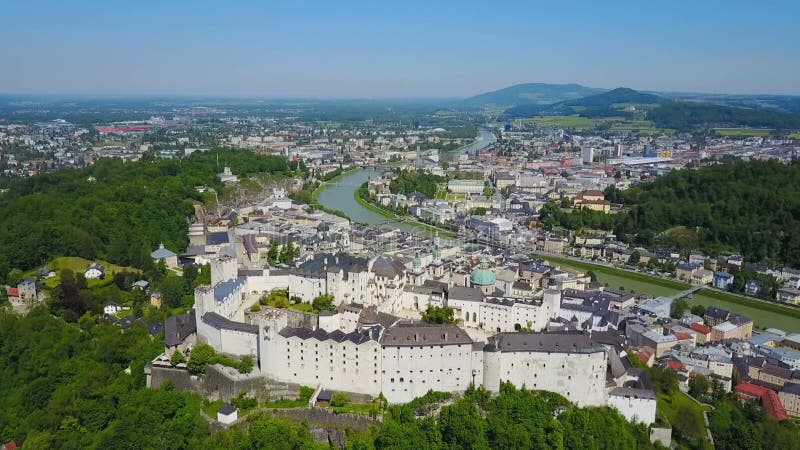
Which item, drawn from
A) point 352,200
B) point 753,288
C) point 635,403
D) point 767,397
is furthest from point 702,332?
point 352,200

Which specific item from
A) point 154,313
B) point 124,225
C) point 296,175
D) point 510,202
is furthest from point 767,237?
point 296,175

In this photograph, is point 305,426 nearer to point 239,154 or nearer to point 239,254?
point 239,254

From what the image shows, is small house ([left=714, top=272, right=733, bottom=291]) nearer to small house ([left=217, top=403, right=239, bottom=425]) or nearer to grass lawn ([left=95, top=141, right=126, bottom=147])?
small house ([left=217, top=403, right=239, bottom=425])

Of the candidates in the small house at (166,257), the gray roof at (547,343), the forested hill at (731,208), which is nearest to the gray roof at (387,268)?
the gray roof at (547,343)

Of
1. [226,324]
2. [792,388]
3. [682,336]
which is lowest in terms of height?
[792,388]

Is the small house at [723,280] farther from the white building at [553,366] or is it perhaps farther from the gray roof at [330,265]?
the gray roof at [330,265]

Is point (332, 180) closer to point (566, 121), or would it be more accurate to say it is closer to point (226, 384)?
point (226, 384)

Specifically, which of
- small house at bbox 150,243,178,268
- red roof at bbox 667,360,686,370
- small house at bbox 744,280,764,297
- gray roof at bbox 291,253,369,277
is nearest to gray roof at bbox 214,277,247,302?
gray roof at bbox 291,253,369,277
